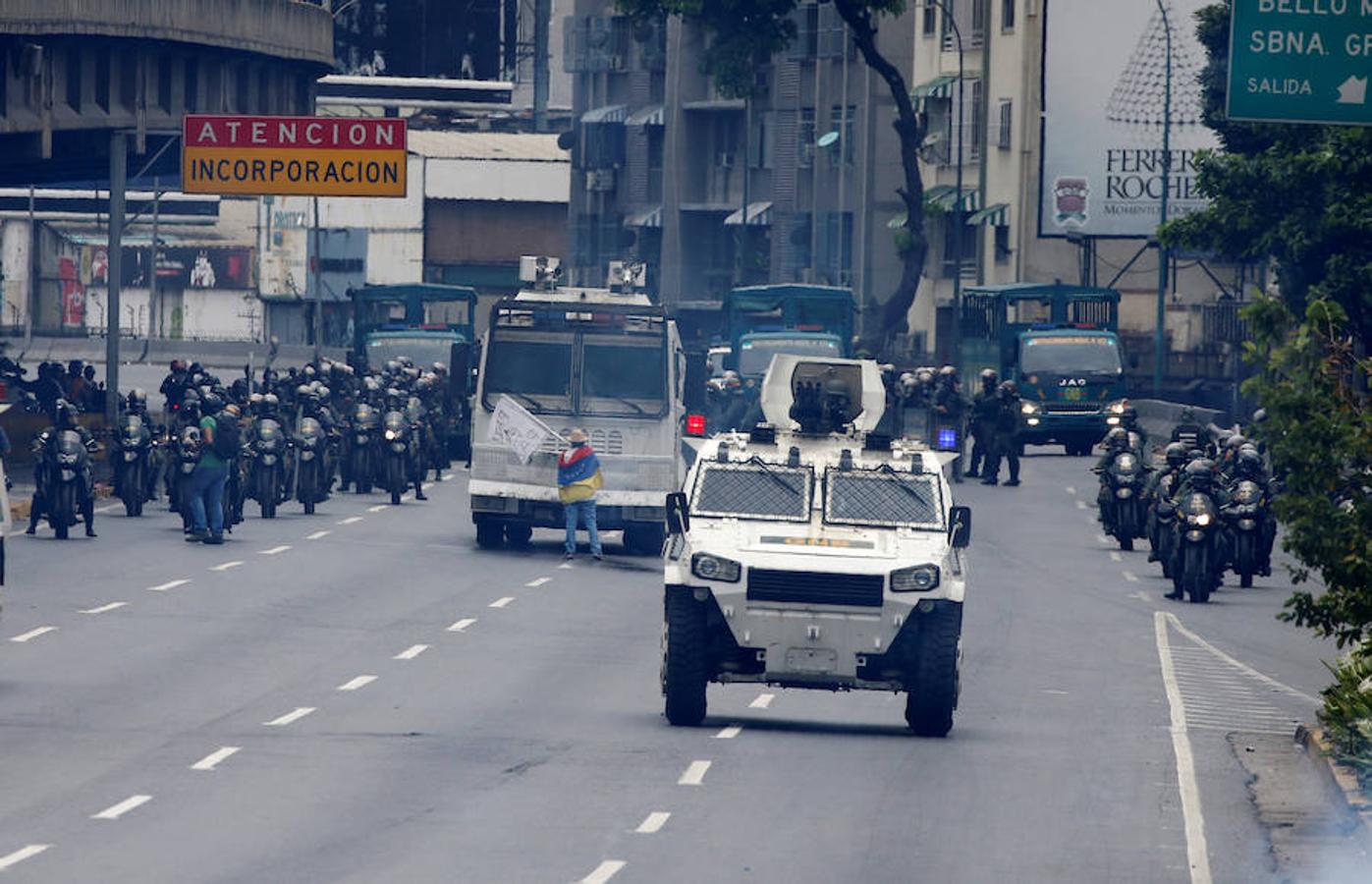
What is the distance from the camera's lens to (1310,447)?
20.2 metres

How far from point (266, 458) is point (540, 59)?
78951mm

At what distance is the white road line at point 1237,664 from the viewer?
25.7 m

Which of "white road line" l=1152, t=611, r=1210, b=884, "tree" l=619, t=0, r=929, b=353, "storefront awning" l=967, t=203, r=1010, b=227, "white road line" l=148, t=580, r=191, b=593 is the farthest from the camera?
"storefront awning" l=967, t=203, r=1010, b=227

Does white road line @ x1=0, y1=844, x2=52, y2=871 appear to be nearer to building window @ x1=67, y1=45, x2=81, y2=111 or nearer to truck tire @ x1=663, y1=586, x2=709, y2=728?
truck tire @ x1=663, y1=586, x2=709, y2=728

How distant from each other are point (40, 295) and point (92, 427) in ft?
260

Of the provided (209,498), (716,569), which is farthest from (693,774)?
(209,498)

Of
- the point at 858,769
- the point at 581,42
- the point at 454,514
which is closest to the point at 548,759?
the point at 858,769

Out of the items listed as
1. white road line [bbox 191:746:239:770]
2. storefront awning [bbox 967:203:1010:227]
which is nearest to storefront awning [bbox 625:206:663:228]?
storefront awning [bbox 967:203:1010:227]

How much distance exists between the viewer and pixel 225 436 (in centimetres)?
3556

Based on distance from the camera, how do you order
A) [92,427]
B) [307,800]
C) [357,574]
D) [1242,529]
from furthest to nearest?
[92,427], [1242,529], [357,574], [307,800]

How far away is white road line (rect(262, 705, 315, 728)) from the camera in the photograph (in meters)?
20.8

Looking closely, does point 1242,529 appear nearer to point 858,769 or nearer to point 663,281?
point 858,769

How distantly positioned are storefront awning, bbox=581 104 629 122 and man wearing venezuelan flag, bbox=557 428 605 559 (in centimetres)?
7746

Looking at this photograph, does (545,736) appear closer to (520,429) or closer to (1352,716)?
(1352,716)
